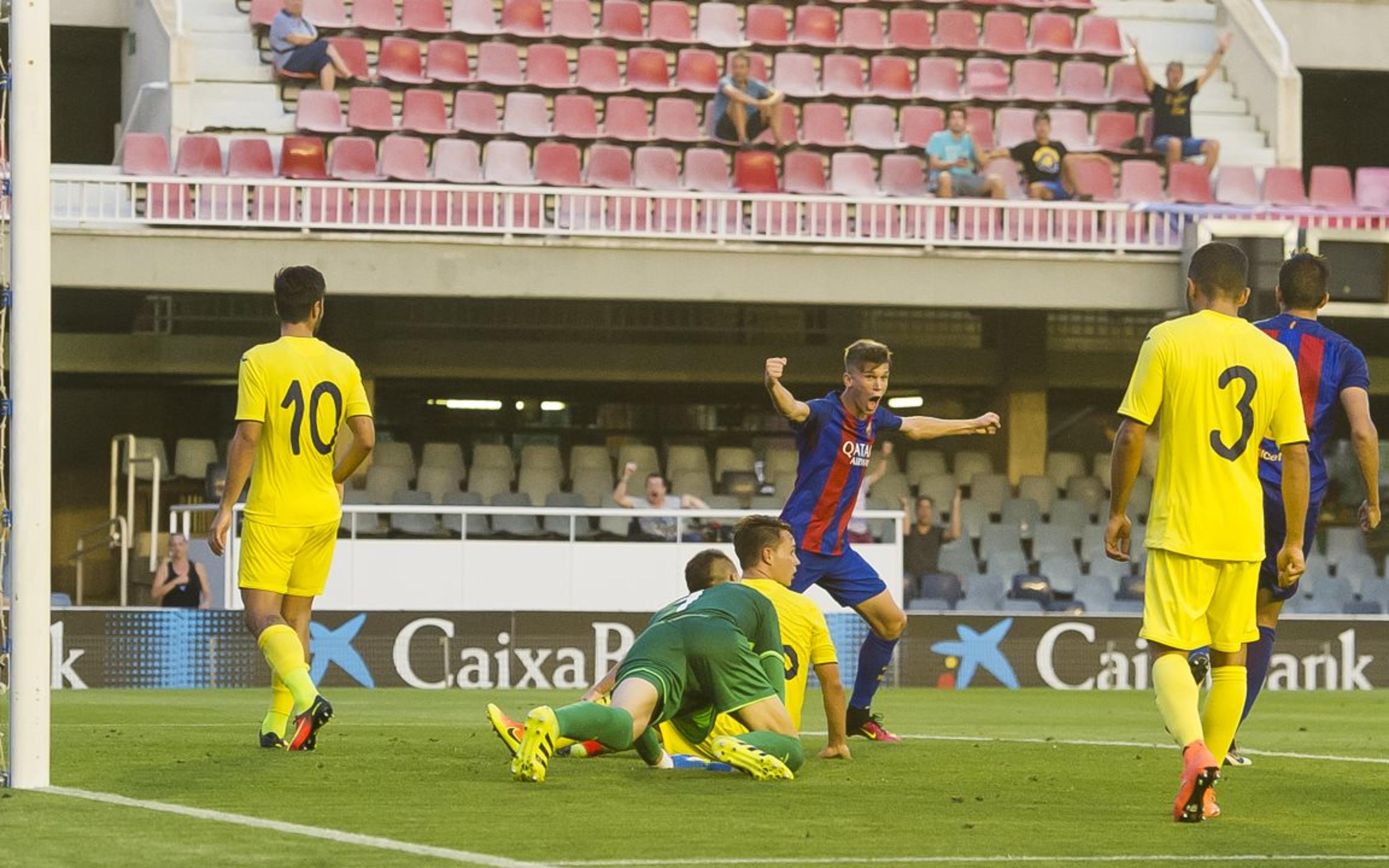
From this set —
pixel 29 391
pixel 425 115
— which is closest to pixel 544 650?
pixel 425 115

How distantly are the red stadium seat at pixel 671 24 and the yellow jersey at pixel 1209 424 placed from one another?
19250 mm

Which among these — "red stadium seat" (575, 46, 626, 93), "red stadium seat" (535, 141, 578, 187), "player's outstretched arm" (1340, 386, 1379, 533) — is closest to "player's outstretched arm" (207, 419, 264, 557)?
"player's outstretched arm" (1340, 386, 1379, 533)

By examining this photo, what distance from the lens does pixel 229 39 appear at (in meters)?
25.1

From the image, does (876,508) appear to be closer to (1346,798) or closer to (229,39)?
(229,39)

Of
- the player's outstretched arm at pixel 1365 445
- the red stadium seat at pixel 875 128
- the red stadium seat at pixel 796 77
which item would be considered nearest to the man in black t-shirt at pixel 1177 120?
the red stadium seat at pixel 875 128

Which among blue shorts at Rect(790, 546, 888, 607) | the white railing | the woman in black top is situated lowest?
the woman in black top

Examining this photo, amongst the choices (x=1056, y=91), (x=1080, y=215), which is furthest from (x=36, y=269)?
(x=1056, y=91)

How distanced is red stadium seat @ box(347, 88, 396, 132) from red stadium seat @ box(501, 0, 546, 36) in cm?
220

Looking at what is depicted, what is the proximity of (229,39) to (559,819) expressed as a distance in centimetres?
1977

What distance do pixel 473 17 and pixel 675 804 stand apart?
19652 millimetres

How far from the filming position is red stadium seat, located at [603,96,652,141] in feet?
80.2

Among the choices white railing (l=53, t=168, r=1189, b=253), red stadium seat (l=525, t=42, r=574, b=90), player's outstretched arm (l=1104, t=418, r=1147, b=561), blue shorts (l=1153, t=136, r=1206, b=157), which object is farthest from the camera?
red stadium seat (l=525, t=42, r=574, b=90)

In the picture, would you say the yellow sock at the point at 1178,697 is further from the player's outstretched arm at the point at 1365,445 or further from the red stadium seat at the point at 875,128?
the red stadium seat at the point at 875,128

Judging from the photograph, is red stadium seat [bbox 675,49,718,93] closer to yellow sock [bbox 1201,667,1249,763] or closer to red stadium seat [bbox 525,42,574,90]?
red stadium seat [bbox 525,42,574,90]
